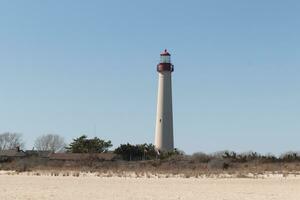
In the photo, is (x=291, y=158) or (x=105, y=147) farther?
(x=105, y=147)

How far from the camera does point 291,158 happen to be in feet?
183

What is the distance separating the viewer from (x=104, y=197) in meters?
21.6

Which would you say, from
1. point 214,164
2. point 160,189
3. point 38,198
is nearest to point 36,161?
point 214,164

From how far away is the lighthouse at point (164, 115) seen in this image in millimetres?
65625

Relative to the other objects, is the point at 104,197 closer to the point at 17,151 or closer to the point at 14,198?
the point at 14,198

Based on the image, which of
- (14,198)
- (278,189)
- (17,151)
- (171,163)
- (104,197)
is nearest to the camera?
(14,198)

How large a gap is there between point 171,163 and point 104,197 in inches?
1287

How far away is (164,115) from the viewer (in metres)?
65.6

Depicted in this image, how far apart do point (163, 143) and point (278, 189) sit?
40.1 meters

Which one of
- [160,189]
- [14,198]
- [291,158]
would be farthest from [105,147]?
[14,198]

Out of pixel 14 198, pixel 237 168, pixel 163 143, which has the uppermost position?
pixel 163 143

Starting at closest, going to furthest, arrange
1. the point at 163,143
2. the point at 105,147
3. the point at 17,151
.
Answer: the point at 163,143, the point at 105,147, the point at 17,151

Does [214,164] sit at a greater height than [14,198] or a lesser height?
greater

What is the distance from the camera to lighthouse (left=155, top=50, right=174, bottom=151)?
6562 cm
